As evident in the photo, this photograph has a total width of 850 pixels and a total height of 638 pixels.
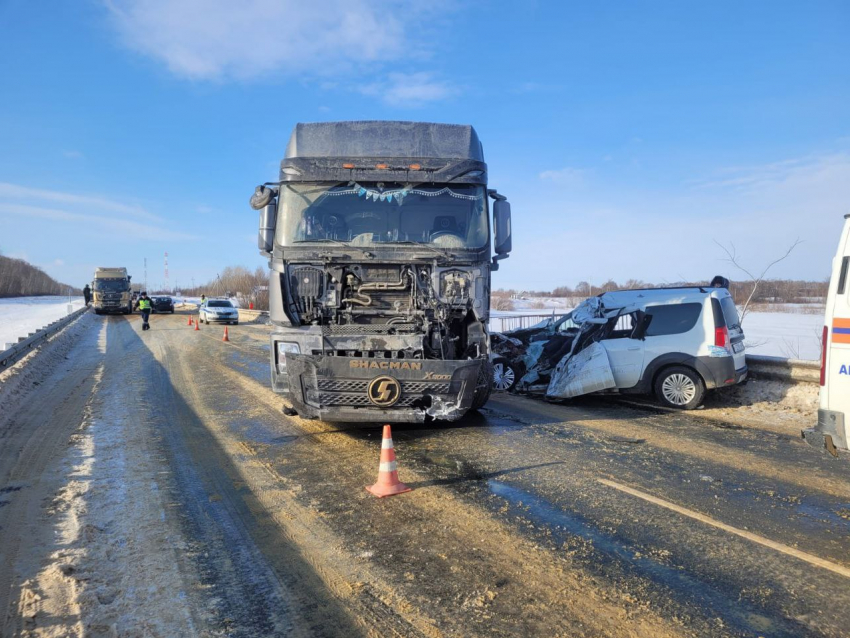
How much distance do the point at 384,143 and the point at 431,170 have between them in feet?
2.58

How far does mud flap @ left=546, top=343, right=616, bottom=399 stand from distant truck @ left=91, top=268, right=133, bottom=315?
3664 centimetres

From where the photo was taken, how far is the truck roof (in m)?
7.32

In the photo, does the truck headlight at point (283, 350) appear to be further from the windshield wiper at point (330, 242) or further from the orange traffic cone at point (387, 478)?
the orange traffic cone at point (387, 478)

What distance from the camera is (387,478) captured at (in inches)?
194

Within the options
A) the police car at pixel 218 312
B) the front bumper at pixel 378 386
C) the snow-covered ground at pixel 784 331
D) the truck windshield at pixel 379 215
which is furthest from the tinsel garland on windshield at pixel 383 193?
the police car at pixel 218 312

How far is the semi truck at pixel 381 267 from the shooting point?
6.24 meters

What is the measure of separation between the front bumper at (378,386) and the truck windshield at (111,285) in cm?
3723

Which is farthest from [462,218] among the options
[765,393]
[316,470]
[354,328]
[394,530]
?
[765,393]

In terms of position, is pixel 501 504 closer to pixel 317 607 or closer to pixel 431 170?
pixel 317 607

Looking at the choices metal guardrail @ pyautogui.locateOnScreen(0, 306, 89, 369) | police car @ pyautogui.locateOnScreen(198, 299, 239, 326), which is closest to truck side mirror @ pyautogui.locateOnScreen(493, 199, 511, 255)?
metal guardrail @ pyautogui.locateOnScreen(0, 306, 89, 369)

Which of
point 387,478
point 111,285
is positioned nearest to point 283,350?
point 387,478

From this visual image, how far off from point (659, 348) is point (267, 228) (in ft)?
20.5

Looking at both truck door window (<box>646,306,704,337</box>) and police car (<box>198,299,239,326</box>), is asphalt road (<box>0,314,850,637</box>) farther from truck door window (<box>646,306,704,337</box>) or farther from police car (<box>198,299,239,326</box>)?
police car (<box>198,299,239,326</box>)

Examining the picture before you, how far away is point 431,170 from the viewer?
284 inches
